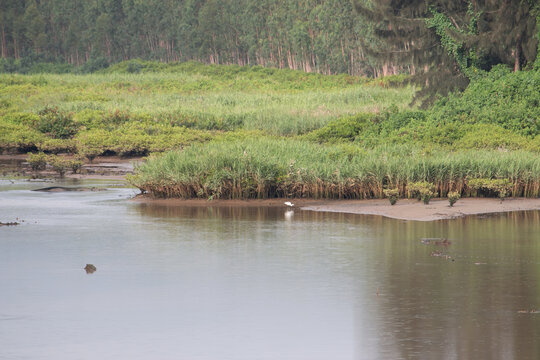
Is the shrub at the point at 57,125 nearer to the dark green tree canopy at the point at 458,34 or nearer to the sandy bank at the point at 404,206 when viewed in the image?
the dark green tree canopy at the point at 458,34

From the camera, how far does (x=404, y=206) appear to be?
20.4m

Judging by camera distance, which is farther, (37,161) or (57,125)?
(57,125)

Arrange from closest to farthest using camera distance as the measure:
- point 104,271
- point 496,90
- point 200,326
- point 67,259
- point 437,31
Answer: point 200,326, point 104,271, point 67,259, point 496,90, point 437,31

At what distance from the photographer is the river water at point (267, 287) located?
30.6 ft

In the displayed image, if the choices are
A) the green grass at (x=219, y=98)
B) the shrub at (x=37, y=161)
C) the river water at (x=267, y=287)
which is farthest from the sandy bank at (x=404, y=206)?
the green grass at (x=219, y=98)

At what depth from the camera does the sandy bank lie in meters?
19.4

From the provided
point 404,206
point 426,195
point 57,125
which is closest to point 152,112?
point 57,125

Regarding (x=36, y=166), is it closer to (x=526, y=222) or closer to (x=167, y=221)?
(x=167, y=221)

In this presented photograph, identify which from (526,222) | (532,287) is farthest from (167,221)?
(532,287)

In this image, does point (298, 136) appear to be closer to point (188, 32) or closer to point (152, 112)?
point (152, 112)

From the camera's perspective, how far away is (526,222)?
18.4m

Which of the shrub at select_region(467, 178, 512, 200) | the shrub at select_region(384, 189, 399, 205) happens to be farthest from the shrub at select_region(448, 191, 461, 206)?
the shrub at select_region(384, 189, 399, 205)

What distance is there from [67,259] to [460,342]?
24.5ft

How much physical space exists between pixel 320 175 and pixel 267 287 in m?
9.77
